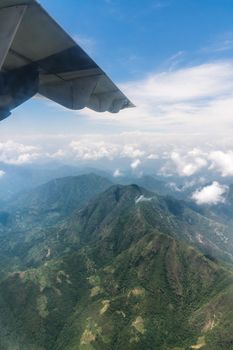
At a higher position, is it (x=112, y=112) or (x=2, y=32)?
(x=2, y=32)

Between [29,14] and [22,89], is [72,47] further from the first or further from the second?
[22,89]

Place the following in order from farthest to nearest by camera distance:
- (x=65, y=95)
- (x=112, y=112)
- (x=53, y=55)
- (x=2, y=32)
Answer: (x=112, y=112), (x=65, y=95), (x=53, y=55), (x=2, y=32)

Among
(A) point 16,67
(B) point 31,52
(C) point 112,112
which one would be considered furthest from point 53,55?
(C) point 112,112

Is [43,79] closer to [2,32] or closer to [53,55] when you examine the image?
[53,55]

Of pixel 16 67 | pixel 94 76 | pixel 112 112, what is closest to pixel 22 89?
pixel 16 67

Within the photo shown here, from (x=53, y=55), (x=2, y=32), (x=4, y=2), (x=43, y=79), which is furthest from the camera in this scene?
(x=43, y=79)

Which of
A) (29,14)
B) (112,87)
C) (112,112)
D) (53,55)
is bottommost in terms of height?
(112,112)

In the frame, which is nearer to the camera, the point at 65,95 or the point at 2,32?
the point at 2,32
